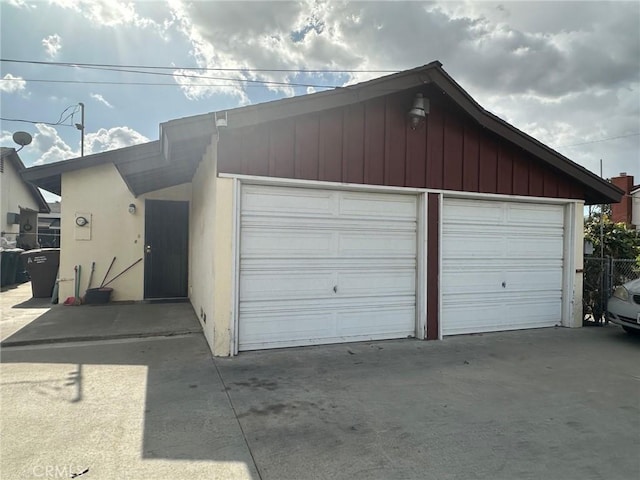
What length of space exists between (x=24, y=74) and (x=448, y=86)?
36.9 feet

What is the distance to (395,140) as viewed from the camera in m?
5.49

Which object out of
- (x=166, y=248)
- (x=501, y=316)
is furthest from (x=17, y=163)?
(x=501, y=316)

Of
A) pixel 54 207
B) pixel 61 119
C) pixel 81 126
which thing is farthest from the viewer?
pixel 54 207

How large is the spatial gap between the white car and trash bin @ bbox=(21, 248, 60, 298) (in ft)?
38.3

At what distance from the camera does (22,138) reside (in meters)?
13.5

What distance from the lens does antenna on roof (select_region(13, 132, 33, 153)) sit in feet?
43.7

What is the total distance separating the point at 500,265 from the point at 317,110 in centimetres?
406

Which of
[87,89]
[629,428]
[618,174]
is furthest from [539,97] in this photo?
[618,174]

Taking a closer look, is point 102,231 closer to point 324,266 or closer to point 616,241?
point 324,266

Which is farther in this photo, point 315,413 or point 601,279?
point 601,279

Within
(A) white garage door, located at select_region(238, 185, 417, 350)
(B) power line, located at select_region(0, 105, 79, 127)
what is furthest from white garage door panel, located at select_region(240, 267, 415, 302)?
(B) power line, located at select_region(0, 105, 79, 127)

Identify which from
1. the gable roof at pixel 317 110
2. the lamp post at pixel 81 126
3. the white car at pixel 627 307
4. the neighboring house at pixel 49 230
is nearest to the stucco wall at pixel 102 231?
the gable roof at pixel 317 110

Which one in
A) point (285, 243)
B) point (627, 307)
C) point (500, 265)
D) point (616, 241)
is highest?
point (616, 241)

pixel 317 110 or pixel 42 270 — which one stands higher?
pixel 317 110
